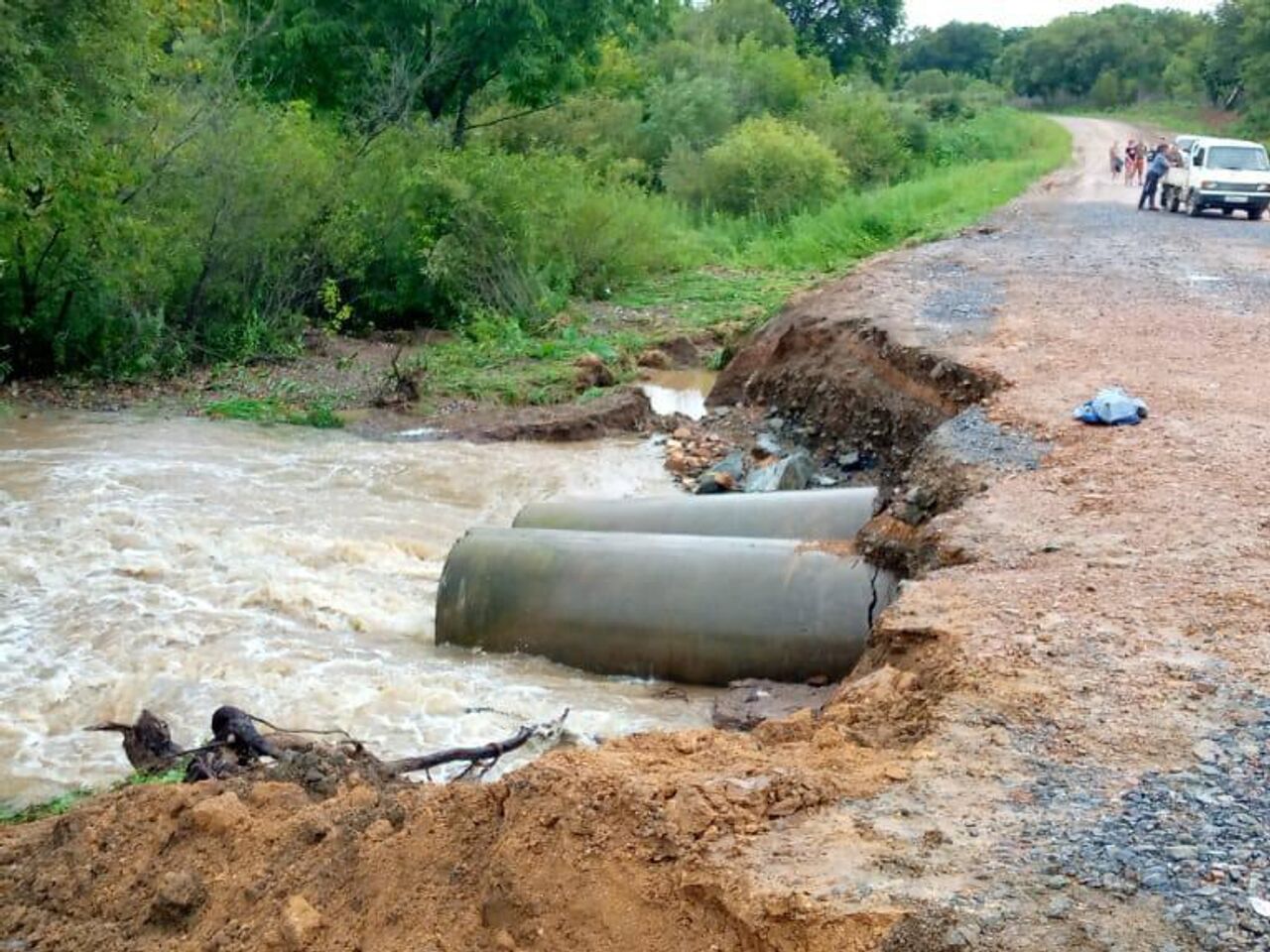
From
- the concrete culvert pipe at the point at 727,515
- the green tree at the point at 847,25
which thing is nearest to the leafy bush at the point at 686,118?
the green tree at the point at 847,25

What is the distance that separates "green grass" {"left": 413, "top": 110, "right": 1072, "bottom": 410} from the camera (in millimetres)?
18219

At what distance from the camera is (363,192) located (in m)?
21.4

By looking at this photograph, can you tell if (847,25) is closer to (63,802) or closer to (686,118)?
(686,118)

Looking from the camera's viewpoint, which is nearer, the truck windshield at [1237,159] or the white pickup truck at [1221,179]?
the white pickup truck at [1221,179]

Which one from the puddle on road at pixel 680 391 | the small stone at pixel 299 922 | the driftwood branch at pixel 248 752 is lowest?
the puddle on road at pixel 680 391

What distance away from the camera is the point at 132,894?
500 cm

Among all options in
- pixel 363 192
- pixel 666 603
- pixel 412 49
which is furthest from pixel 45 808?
pixel 412 49

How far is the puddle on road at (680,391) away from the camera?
1797 centimetres

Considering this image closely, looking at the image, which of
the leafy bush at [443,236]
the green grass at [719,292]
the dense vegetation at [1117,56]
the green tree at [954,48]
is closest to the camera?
the green grass at [719,292]

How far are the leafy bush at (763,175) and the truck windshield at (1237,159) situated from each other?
8.78 m

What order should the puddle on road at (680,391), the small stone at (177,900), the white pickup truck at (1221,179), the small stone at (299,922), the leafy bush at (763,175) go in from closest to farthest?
the small stone at (299,922) < the small stone at (177,900) < the puddle on road at (680,391) < the white pickup truck at (1221,179) < the leafy bush at (763,175)

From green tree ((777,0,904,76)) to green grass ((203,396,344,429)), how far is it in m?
Answer: 51.1

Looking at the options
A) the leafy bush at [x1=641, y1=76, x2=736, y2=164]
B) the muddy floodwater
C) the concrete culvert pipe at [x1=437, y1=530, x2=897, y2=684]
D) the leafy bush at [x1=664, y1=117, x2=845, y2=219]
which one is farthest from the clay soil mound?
the leafy bush at [x1=641, y1=76, x2=736, y2=164]

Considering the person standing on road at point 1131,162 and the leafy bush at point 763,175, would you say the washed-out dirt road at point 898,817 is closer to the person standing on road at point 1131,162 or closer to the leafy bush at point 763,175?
the leafy bush at point 763,175
